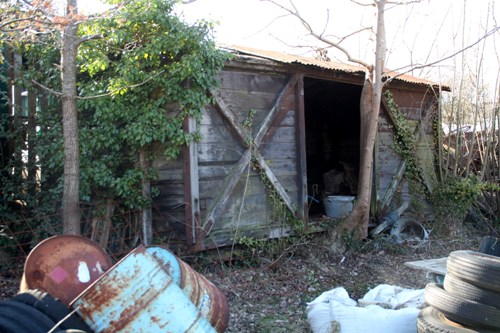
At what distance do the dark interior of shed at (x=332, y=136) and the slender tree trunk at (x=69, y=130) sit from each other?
677cm

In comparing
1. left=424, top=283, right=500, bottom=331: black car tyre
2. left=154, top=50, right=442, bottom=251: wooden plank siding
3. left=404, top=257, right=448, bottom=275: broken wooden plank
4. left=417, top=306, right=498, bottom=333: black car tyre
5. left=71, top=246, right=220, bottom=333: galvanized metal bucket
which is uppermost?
left=154, top=50, right=442, bottom=251: wooden plank siding

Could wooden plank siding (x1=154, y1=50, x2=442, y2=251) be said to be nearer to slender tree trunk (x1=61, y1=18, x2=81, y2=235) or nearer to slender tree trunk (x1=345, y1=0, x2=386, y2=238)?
slender tree trunk (x1=345, y1=0, x2=386, y2=238)

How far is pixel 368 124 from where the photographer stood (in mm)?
8000

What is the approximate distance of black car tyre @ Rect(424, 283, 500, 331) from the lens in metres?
3.69

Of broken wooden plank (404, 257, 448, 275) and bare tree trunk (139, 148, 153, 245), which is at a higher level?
bare tree trunk (139, 148, 153, 245)

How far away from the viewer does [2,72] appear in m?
7.59

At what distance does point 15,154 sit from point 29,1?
332cm

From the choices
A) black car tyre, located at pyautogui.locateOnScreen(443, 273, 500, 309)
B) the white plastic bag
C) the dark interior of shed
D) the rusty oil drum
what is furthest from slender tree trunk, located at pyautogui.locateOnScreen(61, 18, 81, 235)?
the dark interior of shed

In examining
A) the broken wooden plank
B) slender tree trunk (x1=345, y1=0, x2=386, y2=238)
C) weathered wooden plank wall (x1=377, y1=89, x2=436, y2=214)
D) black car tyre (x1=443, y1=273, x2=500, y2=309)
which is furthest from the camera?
weathered wooden plank wall (x1=377, y1=89, x2=436, y2=214)

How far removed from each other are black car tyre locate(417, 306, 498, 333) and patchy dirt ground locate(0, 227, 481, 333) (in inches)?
54.9

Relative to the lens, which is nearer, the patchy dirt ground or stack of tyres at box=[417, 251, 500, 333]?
stack of tyres at box=[417, 251, 500, 333]

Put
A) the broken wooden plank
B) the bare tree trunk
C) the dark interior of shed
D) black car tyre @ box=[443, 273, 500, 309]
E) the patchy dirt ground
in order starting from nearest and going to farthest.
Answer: black car tyre @ box=[443, 273, 500, 309] < the broken wooden plank < the patchy dirt ground < the bare tree trunk < the dark interior of shed

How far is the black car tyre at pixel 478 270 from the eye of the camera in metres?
3.76

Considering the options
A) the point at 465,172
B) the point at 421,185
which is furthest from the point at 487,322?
the point at 465,172
